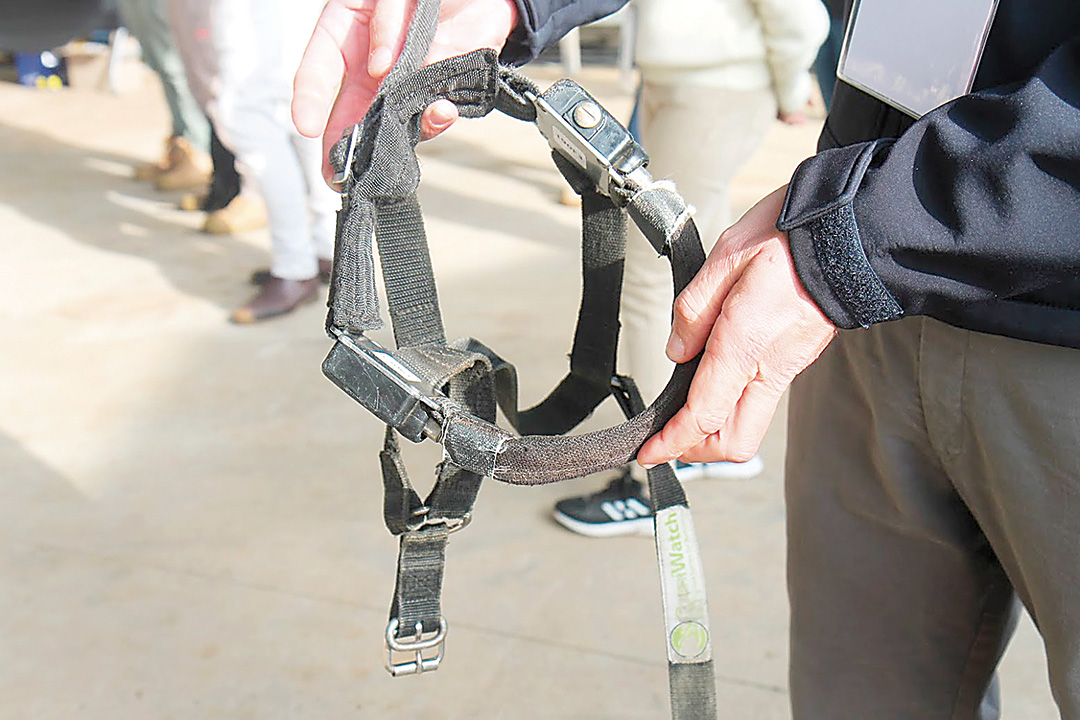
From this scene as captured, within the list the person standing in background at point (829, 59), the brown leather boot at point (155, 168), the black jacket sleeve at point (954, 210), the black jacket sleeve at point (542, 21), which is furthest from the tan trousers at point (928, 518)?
the brown leather boot at point (155, 168)

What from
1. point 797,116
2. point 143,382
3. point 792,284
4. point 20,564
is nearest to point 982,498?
point 792,284

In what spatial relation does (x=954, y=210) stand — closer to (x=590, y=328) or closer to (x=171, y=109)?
(x=590, y=328)

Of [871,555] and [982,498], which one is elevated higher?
[982,498]

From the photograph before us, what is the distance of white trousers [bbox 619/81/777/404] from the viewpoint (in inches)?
77.6

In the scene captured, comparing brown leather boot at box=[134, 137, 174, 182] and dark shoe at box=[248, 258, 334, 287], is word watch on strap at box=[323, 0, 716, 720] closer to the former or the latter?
dark shoe at box=[248, 258, 334, 287]

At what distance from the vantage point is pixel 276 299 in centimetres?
313

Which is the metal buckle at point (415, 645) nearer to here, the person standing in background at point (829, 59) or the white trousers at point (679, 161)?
the white trousers at point (679, 161)

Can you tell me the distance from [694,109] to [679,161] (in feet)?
0.33

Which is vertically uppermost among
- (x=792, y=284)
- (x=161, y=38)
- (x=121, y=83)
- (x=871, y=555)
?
(x=792, y=284)

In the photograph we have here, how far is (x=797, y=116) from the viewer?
2.27 m

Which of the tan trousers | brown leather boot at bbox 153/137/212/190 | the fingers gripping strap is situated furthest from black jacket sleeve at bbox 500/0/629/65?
brown leather boot at bbox 153/137/212/190

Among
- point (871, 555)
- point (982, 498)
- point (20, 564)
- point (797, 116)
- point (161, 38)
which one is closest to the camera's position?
point (982, 498)

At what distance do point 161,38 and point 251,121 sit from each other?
150cm

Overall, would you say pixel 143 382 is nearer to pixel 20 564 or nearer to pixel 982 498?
pixel 20 564
